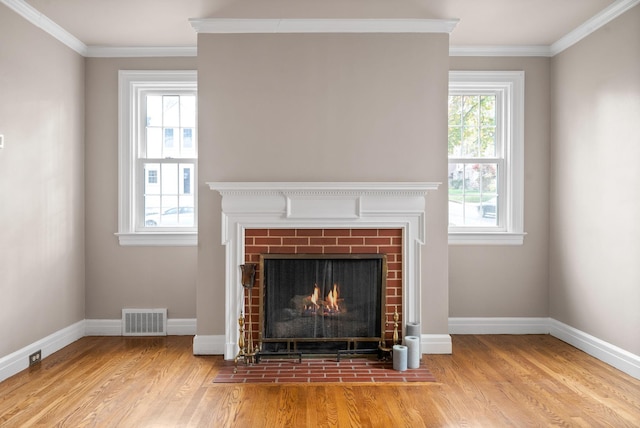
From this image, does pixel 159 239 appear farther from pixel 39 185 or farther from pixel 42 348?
pixel 42 348

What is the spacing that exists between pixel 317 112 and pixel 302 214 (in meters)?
0.85

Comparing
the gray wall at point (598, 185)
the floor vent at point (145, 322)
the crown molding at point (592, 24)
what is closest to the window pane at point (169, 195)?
the floor vent at point (145, 322)

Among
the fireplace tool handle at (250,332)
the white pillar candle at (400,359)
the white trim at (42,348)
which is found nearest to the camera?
the white trim at (42,348)

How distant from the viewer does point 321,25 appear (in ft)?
13.5

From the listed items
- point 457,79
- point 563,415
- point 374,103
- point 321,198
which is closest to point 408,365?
point 563,415

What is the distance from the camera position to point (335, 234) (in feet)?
13.4

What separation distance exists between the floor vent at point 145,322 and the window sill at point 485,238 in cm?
288

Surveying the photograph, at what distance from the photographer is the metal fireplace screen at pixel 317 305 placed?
159 inches

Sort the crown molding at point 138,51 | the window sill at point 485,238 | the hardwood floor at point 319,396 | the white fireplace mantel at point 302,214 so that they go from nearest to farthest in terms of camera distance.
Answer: the hardwood floor at point 319,396
the white fireplace mantel at point 302,214
the crown molding at point 138,51
the window sill at point 485,238

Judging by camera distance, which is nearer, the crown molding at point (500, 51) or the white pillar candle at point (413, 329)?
the white pillar candle at point (413, 329)

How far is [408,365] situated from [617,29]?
3013mm

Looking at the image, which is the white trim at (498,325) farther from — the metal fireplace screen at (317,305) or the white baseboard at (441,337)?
the metal fireplace screen at (317,305)

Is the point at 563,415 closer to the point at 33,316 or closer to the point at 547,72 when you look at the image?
the point at 547,72

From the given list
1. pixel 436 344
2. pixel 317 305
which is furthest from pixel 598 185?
pixel 317 305
